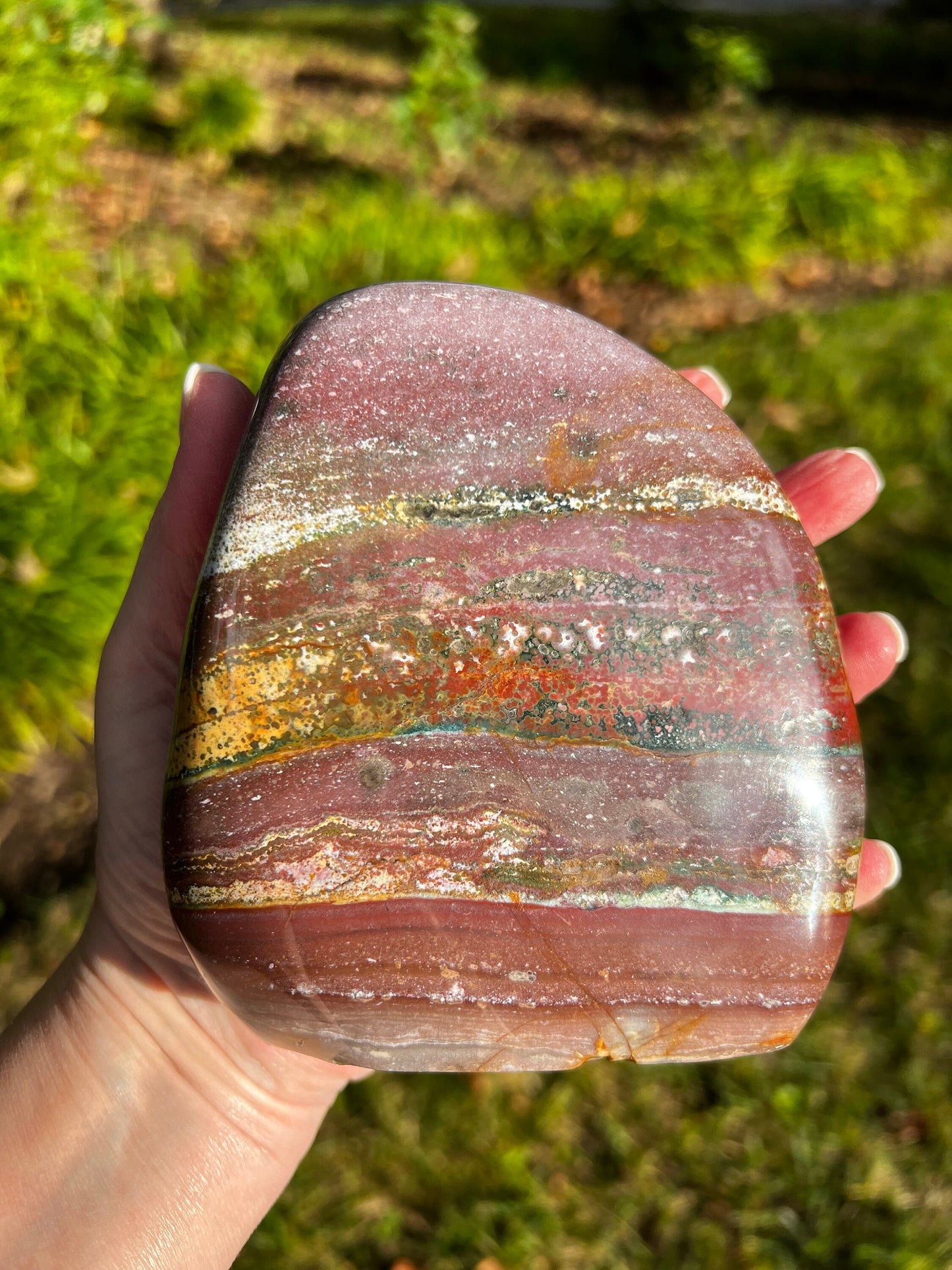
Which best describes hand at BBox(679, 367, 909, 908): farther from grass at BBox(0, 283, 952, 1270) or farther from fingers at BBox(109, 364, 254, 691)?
fingers at BBox(109, 364, 254, 691)

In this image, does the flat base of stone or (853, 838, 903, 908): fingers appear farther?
(853, 838, 903, 908): fingers

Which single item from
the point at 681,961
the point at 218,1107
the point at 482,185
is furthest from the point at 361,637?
the point at 482,185

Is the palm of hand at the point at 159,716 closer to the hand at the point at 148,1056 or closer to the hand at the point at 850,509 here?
the hand at the point at 148,1056

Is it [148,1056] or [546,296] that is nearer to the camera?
[148,1056]

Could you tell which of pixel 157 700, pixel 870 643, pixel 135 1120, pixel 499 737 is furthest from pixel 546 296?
pixel 135 1120

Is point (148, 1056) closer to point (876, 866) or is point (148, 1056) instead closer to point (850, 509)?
point (876, 866)

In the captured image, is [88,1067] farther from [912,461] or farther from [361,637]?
[912,461]

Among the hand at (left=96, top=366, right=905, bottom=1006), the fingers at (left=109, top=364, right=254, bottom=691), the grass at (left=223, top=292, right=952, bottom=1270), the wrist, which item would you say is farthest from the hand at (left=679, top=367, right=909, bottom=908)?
the wrist
